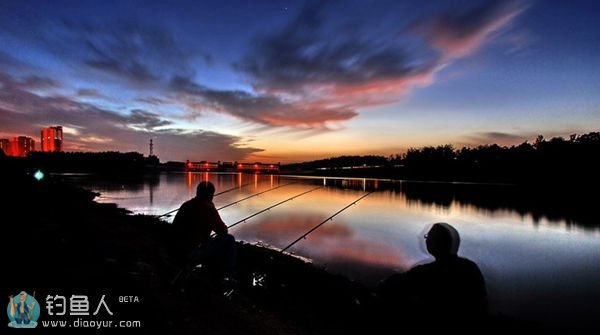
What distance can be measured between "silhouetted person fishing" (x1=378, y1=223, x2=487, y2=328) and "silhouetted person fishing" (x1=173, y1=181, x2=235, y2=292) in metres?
3.75

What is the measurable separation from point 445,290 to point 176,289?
4.93 m

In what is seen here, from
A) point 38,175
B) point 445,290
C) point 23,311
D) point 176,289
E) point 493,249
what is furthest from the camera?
point 493,249

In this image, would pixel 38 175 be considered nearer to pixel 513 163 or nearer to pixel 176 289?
pixel 176 289

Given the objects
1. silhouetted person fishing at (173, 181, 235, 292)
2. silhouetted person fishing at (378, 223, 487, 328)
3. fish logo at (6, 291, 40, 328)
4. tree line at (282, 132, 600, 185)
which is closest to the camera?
silhouetted person fishing at (378, 223, 487, 328)

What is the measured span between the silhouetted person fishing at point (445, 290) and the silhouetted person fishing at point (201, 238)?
375cm

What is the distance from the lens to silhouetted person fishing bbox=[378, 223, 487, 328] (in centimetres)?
279

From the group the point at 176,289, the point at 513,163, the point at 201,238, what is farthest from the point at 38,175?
the point at 513,163

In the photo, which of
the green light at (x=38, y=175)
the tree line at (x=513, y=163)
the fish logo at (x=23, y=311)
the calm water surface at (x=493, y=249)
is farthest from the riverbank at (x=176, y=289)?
the tree line at (x=513, y=163)

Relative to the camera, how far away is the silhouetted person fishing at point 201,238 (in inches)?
223

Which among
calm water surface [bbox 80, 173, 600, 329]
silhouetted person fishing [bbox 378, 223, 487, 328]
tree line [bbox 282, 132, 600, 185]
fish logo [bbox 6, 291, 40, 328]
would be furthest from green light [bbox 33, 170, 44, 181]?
tree line [bbox 282, 132, 600, 185]

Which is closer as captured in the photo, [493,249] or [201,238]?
[201,238]

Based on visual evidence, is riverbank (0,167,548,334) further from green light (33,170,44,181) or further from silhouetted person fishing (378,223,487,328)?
green light (33,170,44,181)

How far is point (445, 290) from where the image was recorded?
2.83 metres

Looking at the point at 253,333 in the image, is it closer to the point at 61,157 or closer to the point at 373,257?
the point at 373,257
